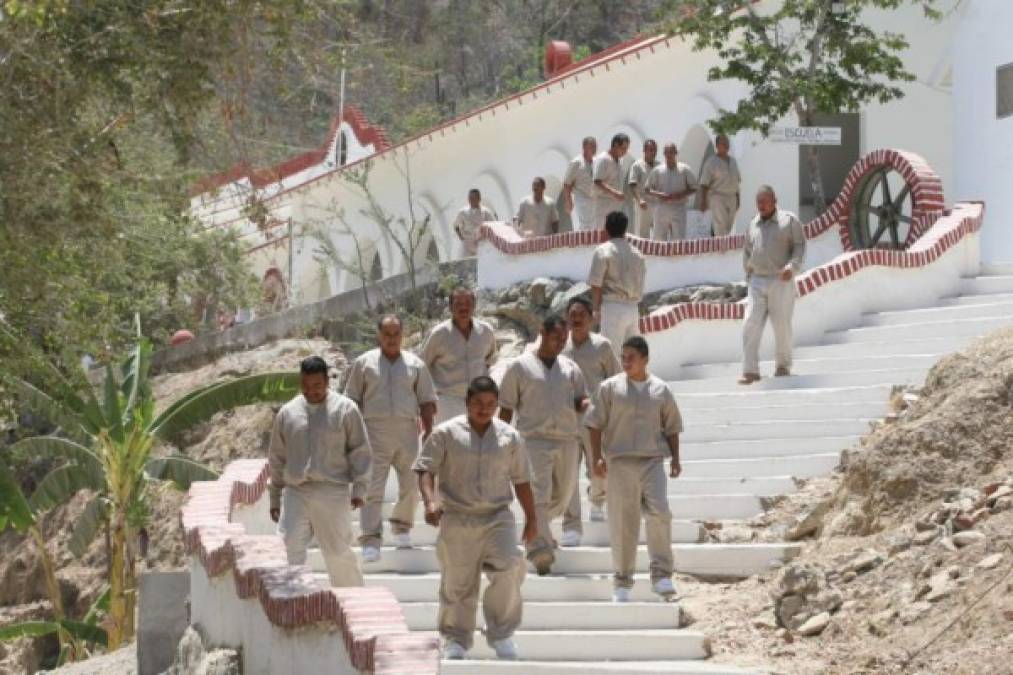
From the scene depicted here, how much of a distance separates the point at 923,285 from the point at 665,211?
4.81 m

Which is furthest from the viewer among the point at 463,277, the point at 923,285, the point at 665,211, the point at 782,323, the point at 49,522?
the point at 49,522

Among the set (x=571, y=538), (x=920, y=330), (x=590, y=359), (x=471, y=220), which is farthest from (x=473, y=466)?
(x=471, y=220)

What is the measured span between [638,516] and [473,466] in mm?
1708

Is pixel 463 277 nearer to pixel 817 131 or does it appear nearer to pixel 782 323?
pixel 817 131

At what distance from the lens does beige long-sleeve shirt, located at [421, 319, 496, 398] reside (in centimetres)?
1555

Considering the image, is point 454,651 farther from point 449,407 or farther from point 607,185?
point 607,185

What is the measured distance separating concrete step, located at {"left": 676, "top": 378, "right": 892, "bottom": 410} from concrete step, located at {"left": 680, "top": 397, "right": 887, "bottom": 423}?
0.09m

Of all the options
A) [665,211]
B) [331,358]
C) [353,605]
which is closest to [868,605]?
[353,605]

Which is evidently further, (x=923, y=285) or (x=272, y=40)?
(x=923, y=285)

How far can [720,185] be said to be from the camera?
25.1 meters

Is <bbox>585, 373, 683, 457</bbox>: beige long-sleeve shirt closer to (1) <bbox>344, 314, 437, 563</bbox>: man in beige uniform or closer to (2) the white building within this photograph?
(1) <bbox>344, 314, 437, 563</bbox>: man in beige uniform

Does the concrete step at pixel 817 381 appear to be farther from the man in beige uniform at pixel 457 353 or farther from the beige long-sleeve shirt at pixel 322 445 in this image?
the beige long-sleeve shirt at pixel 322 445

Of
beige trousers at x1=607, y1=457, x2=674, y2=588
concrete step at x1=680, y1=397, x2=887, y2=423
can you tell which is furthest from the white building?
beige trousers at x1=607, y1=457, x2=674, y2=588

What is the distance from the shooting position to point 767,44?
26.3m
